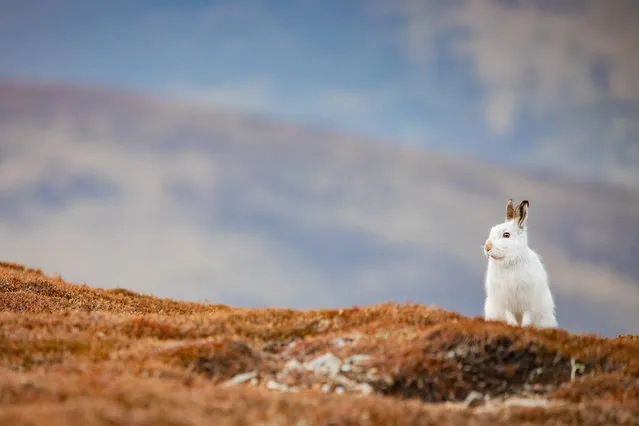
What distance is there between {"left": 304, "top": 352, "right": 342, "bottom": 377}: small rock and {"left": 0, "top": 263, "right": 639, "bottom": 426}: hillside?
27 mm

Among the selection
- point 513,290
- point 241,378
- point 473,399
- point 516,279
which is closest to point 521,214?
point 516,279

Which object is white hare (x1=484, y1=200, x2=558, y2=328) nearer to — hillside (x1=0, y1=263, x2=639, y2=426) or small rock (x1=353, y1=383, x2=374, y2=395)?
hillside (x1=0, y1=263, x2=639, y2=426)

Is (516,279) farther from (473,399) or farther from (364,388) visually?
(364,388)

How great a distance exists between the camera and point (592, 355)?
15.2 m

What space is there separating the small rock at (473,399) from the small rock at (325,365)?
2.64 metres

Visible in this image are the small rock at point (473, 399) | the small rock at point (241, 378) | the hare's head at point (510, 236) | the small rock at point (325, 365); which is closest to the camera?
the small rock at point (473, 399)

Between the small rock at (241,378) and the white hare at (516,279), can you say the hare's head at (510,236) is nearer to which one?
the white hare at (516,279)

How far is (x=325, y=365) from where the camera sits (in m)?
14.1

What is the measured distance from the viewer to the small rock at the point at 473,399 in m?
12.9

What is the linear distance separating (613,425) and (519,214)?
8825mm

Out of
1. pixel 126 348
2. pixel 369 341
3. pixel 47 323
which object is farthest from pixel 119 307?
pixel 369 341

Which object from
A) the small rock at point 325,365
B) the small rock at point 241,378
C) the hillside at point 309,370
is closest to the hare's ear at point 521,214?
the hillside at point 309,370

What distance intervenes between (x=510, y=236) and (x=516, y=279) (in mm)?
1237

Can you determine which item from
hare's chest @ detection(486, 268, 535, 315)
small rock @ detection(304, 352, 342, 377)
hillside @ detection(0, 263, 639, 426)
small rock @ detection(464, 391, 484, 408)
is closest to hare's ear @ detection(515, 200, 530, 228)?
hare's chest @ detection(486, 268, 535, 315)
